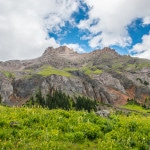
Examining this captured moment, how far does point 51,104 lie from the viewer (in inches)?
7613

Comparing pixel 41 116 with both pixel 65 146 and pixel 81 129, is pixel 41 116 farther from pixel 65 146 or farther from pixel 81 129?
pixel 65 146

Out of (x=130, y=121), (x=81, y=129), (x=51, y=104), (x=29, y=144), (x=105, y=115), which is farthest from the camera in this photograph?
(x=51, y=104)

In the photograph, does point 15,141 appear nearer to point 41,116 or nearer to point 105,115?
point 41,116

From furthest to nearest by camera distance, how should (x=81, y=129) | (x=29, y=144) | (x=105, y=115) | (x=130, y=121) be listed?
1. (x=105, y=115)
2. (x=130, y=121)
3. (x=81, y=129)
4. (x=29, y=144)

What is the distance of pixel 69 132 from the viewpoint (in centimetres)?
1673

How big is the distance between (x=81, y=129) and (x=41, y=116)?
360cm

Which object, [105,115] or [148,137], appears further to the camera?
[105,115]

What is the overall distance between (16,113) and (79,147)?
701 centimetres

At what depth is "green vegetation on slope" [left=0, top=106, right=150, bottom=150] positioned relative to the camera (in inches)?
580

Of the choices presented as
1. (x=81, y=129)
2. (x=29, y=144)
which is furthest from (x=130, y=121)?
(x=29, y=144)

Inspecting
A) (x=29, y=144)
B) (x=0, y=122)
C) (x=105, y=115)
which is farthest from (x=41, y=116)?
(x=105, y=115)

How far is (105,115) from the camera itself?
21125mm

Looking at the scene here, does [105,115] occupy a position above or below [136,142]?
Result: above

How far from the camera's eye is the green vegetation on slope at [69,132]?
14734 mm
